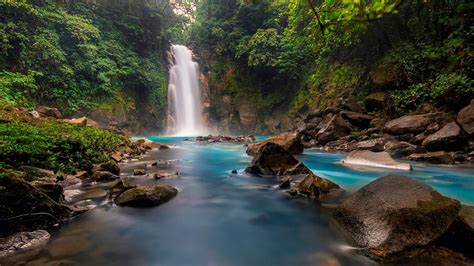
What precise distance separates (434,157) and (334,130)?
18.0ft

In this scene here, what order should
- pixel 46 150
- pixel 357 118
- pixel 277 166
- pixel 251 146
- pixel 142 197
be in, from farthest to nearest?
pixel 357 118 < pixel 251 146 < pixel 277 166 < pixel 46 150 < pixel 142 197

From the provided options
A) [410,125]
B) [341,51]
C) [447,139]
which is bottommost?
[447,139]

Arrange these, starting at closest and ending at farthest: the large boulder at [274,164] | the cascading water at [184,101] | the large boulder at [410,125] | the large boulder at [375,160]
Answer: the large boulder at [274,164] < the large boulder at [375,160] < the large boulder at [410,125] < the cascading water at [184,101]

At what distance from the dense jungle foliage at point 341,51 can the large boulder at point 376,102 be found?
33 centimetres

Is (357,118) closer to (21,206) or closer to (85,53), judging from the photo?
(21,206)

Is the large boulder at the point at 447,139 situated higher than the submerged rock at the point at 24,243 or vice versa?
the large boulder at the point at 447,139

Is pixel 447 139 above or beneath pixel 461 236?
above

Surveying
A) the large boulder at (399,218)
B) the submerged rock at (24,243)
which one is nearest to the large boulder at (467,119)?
the large boulder at (399,218)

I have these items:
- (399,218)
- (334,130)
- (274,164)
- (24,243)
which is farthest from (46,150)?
(334,130)

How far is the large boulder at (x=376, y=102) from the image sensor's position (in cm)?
1373

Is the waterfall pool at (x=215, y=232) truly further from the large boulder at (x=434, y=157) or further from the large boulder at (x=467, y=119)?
the large boulder at (x=467, y=119)

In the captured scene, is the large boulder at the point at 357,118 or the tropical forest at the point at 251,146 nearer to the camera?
the tropical forest at the point at 251,146

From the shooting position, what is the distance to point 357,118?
13.7 metres

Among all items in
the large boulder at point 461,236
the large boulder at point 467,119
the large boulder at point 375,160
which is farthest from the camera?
the large boulder at point 467,119
